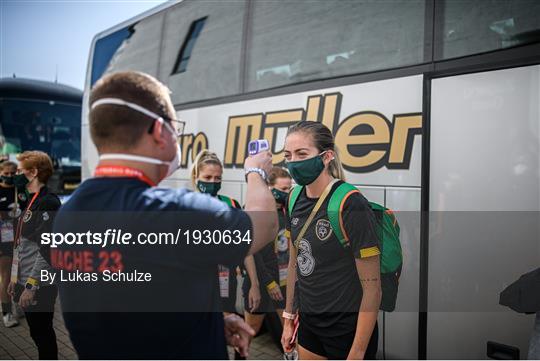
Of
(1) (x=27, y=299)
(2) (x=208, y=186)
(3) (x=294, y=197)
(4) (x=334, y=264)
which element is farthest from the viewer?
(2) (x=208, y=186)

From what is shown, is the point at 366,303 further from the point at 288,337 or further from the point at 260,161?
the point at 260,161

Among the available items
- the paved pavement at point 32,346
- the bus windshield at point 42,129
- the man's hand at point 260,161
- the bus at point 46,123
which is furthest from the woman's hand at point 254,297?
the bus windshield at point 42,129

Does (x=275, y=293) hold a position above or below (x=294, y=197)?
below

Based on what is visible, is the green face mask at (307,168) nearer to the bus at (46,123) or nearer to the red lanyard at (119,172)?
the red lanyard at (119,172)

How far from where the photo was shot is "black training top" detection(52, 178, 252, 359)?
124 cm

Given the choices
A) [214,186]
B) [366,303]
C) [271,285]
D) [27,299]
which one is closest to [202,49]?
[214,186]

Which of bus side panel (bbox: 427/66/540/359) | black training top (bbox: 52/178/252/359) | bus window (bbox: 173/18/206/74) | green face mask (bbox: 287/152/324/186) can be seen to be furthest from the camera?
bus window (bbox: 173/18/206/74)

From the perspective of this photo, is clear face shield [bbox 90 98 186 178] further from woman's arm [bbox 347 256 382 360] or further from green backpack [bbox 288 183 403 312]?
woman's arm [bbox 347 256 382 360]

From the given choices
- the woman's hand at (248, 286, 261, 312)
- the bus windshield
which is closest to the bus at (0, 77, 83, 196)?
the bus windshield

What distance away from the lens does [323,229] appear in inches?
91.1

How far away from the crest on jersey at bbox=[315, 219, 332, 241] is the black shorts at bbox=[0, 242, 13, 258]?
4.67 metres

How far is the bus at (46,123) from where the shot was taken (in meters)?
10.9

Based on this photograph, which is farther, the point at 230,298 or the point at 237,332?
the point at 230,298

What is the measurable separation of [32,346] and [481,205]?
4.80 meters
